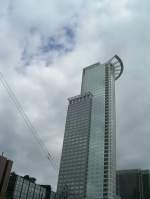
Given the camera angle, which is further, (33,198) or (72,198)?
(72,198)

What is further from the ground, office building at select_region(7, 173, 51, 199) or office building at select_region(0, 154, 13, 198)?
office building at select_region(7, 173, 51, 199)

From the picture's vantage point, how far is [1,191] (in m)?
62.9

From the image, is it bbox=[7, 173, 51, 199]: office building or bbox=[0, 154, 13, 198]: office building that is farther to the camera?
bbox=[7, 173, 51, 199]: office building

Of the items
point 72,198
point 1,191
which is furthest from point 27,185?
point 1,191

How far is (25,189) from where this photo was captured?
147875mm

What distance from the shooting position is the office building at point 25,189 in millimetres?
139250

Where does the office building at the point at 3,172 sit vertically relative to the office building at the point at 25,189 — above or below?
below

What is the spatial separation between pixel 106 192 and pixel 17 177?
78115mm

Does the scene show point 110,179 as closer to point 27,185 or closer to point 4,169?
point 27,185

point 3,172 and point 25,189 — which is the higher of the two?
point 25,189

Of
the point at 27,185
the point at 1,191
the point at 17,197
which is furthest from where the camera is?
the point at 27,185

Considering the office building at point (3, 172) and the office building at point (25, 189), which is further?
the office building at point (25, 189)

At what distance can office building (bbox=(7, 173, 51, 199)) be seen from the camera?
139 meters

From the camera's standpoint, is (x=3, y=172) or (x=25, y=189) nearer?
(x=3, y=172)
